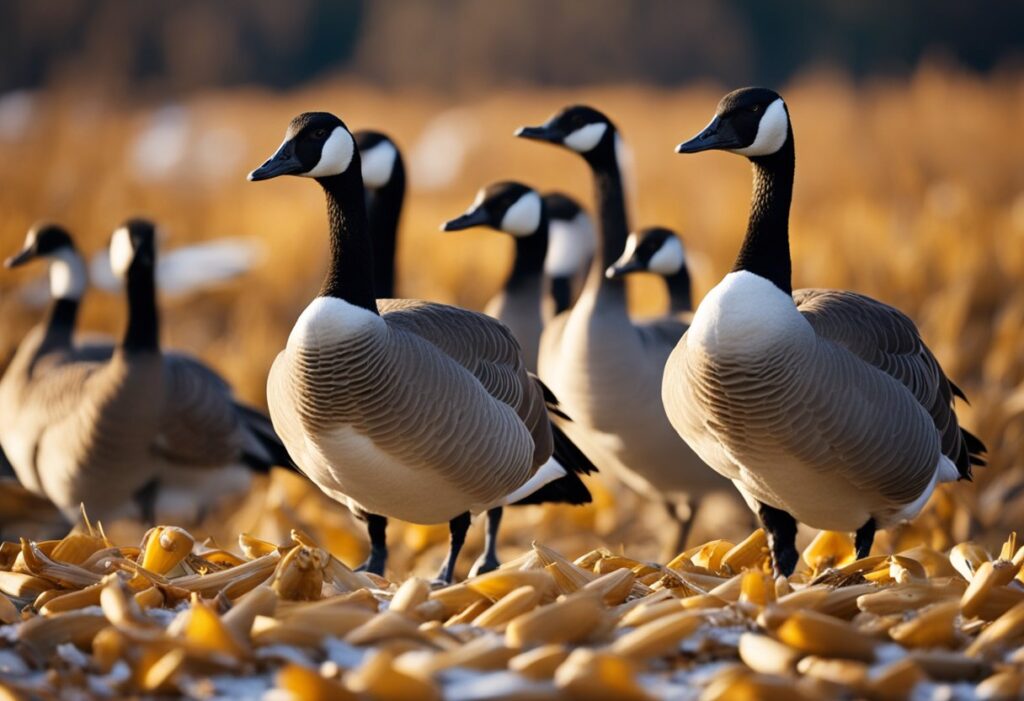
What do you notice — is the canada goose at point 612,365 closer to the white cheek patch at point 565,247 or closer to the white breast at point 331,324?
the white cheek patch at point 565,247

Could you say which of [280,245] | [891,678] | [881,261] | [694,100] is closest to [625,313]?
[891,678]

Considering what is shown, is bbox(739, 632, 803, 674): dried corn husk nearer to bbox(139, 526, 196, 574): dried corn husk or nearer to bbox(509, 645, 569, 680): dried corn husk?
bbox(509, 645, 569, 680): dried corn husk

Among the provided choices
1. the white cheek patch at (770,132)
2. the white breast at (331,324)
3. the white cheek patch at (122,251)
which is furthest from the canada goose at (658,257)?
the white cheek patch at (122,251)

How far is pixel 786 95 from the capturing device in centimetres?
1554

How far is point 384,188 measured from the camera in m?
6.05

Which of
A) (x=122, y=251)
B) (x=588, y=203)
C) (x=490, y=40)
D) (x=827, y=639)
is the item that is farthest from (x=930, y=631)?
(x=490, y=40)

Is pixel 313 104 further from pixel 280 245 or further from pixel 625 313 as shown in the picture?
pixel 625 313

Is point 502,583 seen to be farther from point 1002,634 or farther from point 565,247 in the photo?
point 565,247

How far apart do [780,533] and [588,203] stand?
28.1 feet

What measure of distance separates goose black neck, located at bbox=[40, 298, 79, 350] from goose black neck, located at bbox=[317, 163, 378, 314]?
3.11 meters

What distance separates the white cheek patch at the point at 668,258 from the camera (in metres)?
6.17

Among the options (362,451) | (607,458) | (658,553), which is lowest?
(658,553)

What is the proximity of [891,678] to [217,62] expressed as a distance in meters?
21.5

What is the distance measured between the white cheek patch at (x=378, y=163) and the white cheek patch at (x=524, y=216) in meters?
0.53
